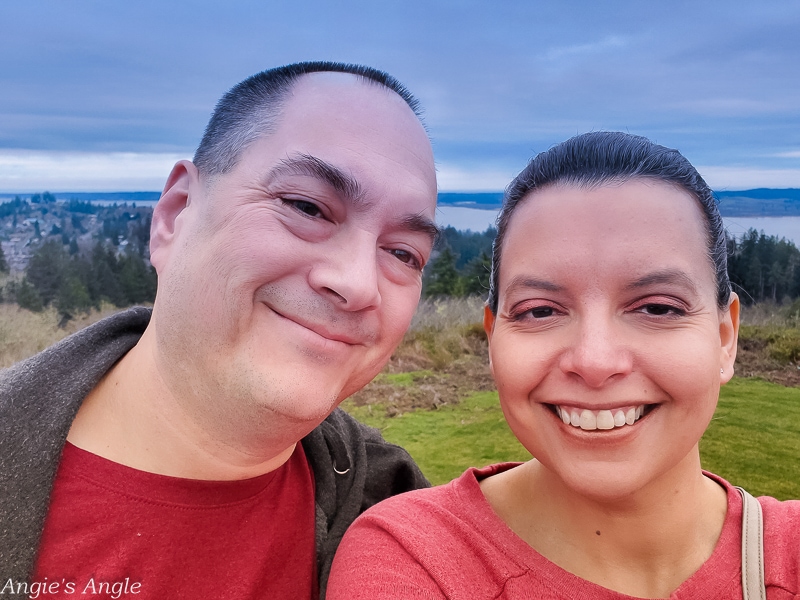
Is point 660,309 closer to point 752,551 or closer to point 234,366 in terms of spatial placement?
point 752,551

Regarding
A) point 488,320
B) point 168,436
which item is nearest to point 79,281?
point 168,436

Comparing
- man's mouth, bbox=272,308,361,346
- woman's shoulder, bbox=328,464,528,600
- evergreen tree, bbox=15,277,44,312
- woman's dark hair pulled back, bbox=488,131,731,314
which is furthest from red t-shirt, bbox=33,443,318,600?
evergreen tree, bbox=15,277,44,312

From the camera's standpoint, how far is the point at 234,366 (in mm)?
1428

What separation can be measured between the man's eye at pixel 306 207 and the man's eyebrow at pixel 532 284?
533 millimetres

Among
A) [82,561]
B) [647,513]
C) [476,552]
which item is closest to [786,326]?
[647,513]

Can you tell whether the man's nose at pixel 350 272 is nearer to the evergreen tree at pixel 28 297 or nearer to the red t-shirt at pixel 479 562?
the red t-shirt at pixel 479 562

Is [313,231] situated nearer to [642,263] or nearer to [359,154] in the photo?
[359,154]

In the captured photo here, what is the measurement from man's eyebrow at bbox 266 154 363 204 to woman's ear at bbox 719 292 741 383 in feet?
3.24

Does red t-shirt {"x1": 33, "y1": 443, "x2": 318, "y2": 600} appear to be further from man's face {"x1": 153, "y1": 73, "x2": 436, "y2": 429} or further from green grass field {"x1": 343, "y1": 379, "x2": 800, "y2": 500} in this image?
green grass field {"x1": 343, "y1": 379, "x2": 800, "y2": 500}

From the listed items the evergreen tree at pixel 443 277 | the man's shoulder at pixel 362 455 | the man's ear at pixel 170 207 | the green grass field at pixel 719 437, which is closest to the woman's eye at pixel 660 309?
the man's shoulder at pixel 362 455

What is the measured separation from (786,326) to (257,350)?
476 cm

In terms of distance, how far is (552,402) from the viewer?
1.31 meters

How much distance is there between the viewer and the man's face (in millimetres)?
1417

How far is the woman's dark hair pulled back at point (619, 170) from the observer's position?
135 centimetres
